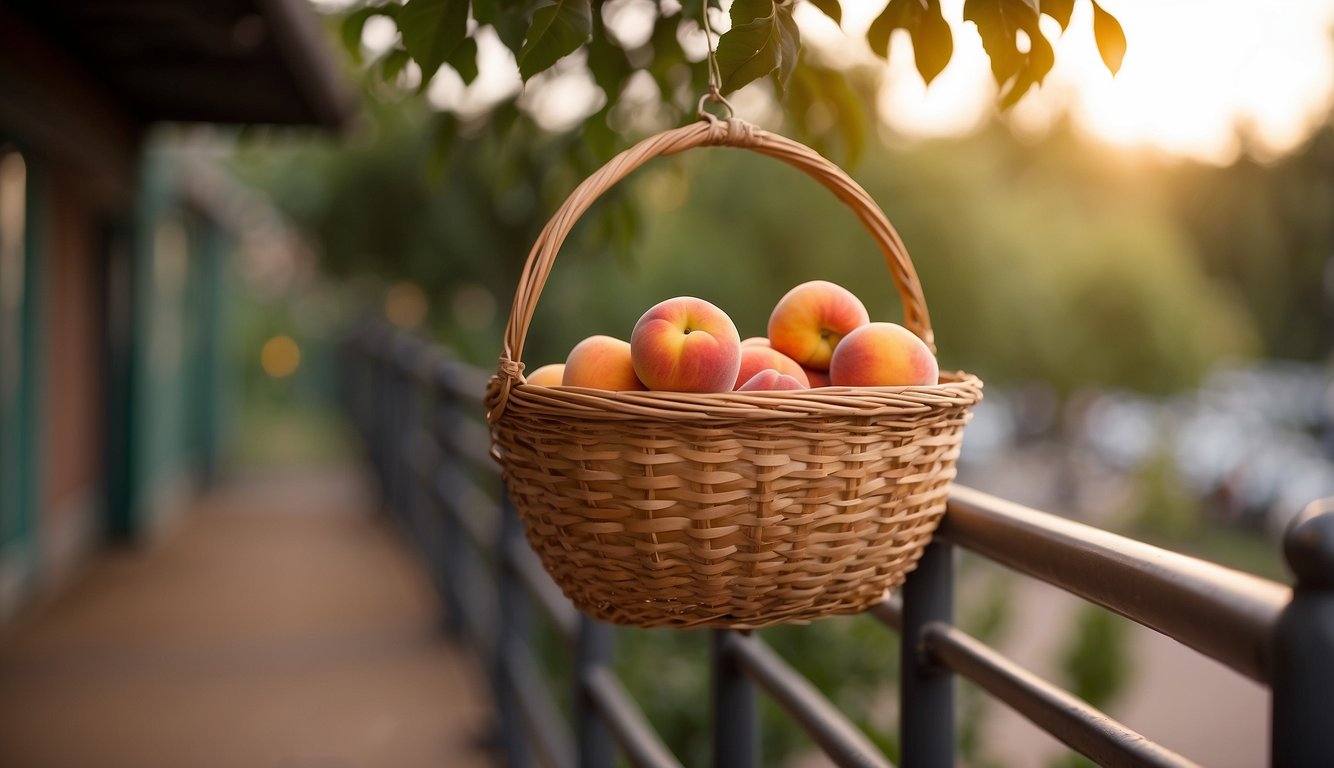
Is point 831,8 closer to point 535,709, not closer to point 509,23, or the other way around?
point 509,23

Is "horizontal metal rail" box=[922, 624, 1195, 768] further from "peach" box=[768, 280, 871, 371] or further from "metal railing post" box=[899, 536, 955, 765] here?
"peach" box=[768, 280, 871, 371]

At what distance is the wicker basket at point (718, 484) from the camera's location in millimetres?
993

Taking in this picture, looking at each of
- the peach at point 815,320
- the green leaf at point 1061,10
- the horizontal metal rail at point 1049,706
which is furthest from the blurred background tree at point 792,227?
the horizontal metal rail at point 1049,706

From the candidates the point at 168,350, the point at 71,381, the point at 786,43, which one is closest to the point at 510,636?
the point at 786,43

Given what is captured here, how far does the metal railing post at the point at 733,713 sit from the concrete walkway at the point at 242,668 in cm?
213

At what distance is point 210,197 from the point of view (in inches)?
385

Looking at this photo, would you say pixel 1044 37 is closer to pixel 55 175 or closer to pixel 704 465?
pixel 704 465

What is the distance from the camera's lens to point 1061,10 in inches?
43.8

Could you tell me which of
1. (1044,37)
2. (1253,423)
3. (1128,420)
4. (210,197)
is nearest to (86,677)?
(1044,37)

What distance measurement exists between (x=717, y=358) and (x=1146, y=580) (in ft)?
1.43

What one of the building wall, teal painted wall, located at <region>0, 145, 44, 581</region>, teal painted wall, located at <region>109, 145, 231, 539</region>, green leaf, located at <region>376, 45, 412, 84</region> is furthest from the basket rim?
teal painted wall, located at <region>109, 145, 231, 539</region>

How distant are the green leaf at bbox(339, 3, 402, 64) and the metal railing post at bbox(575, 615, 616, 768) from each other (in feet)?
4.23

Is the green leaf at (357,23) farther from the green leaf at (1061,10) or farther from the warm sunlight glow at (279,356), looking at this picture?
the warm sunlight glow at (279,356)

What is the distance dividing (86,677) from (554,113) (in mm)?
3559
